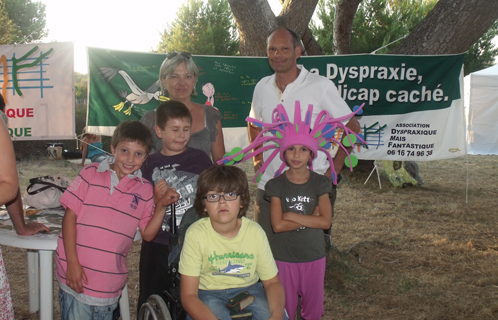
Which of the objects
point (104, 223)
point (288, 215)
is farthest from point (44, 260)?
point (288, 215)

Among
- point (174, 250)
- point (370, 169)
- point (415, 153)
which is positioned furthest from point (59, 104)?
point (370, 169)

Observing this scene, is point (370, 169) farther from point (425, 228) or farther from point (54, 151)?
point (54, 151)

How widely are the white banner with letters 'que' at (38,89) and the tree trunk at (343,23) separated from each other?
13.7 ft

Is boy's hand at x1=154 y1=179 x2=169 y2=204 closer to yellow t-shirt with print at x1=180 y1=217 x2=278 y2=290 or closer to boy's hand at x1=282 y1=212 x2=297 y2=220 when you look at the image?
yellow t-shirt with print at x1=180 y1=217 x2=278 y2=290

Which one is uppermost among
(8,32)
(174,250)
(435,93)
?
(8,32)

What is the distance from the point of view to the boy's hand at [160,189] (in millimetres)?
1964

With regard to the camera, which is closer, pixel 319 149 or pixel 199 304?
pixel 199 304

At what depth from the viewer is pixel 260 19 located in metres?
4.56

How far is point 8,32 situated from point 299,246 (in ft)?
67.6

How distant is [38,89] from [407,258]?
4.25m

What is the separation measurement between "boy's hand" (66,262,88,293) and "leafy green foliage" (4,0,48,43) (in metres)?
35.2

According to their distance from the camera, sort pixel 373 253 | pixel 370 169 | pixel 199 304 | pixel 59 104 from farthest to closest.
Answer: pixel 370 169
pixel 59 104
pixel 373 253
pixel 199 304

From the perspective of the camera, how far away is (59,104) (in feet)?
15.9

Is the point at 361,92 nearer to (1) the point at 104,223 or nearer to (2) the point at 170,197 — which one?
(2) the point at 170,197
